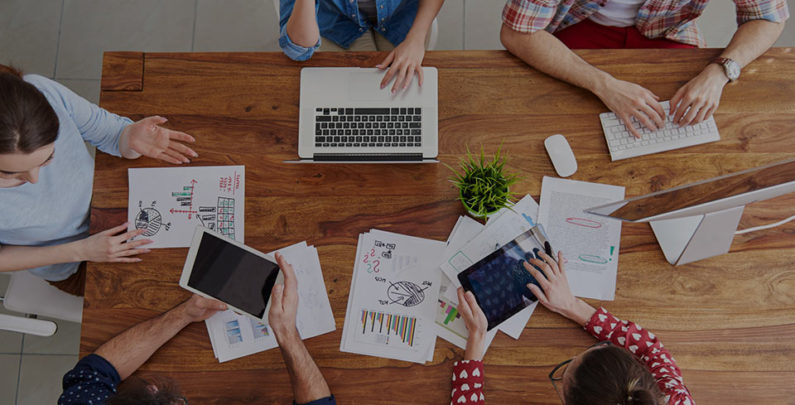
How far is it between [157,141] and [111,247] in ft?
0.95

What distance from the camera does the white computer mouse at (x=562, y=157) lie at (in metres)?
1.33

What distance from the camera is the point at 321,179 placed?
135cm

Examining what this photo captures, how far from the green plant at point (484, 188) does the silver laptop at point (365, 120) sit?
116mm

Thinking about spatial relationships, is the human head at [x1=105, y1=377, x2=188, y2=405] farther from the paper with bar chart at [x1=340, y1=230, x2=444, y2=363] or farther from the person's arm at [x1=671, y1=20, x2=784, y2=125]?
the person's arm at [x1=671, y1=20, x2=784, y2=125]

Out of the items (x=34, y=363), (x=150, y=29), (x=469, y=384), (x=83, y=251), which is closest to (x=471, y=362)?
(x=469, y=384)

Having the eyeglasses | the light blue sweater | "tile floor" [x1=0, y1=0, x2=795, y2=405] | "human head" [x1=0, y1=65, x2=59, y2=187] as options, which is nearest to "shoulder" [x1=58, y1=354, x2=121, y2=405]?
the light blue sweater

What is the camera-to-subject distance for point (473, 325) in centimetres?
124

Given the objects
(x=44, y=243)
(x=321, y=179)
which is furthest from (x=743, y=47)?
(x=44, y=243)

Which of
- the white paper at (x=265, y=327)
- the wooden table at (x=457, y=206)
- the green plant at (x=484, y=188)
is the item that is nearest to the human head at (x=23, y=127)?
the wooden table at (x=457, y=206)

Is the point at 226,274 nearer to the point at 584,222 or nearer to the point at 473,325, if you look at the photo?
the point at 473,325

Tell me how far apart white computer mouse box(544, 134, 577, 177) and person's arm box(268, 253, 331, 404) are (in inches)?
28.9

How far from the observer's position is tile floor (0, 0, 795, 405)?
232 centimetres

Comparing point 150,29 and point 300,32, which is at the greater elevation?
point 300,32

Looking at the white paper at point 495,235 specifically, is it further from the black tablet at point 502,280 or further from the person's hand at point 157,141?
the person's hand at point 157,141
